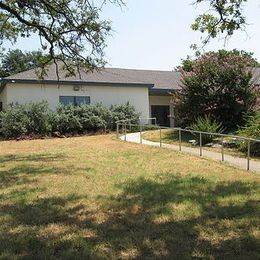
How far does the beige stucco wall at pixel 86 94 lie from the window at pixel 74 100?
0.20 meters

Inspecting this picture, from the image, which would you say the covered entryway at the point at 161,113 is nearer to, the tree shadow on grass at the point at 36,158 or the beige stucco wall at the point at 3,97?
the beige stucco wall at the point at 3,97

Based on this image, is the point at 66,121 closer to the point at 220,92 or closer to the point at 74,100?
the point at 74,100

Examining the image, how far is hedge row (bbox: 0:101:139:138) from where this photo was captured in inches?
1001

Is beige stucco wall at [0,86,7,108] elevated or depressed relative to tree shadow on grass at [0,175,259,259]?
elevated

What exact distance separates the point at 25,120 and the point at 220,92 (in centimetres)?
1083

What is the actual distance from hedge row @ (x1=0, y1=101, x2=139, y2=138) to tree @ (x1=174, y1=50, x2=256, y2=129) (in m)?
6.70

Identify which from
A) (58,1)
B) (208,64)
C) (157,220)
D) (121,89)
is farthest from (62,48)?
(121,89)

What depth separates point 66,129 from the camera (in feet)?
89.1

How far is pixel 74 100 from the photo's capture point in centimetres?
2975

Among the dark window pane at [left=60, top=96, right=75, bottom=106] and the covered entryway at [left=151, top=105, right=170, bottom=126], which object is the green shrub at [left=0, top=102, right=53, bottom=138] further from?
the covered entryway at [left=151, top=105, right=170, bottom=126]

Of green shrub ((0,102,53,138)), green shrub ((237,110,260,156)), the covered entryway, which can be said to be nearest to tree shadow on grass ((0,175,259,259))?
green shrub ((237,110,260,156))

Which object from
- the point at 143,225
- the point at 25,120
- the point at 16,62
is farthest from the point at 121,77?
the point at 16,62

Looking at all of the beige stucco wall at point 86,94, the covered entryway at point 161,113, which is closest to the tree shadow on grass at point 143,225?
the beige stucco wall at point 86,94

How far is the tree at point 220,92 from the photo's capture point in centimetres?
2184
